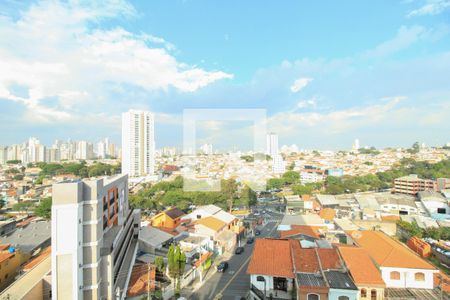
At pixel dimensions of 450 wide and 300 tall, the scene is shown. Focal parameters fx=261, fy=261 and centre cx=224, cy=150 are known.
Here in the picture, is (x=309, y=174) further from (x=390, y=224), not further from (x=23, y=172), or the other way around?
(x=23, y=172)

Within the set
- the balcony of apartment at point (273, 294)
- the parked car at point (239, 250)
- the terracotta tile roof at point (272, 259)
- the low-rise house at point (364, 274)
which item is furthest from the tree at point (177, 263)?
the low-rise house at point (364, 274)

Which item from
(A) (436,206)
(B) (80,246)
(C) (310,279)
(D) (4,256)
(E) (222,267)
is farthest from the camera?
(A) (436,206)

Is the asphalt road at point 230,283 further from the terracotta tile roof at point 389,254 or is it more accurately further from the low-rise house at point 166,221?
the low-rise house at point 166,221

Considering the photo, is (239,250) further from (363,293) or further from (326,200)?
(326,200)

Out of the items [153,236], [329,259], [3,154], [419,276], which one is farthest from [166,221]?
[3,154]

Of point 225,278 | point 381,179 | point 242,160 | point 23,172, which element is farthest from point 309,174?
point 23,172

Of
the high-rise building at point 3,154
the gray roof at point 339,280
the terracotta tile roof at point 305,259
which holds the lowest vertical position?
the gray roof at point 339,280
